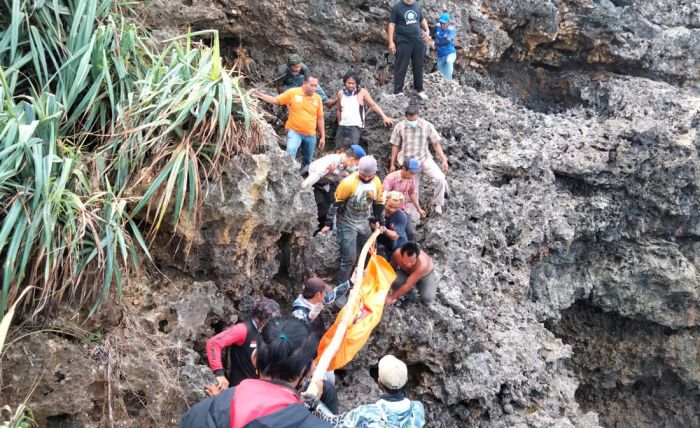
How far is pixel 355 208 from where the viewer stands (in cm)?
662

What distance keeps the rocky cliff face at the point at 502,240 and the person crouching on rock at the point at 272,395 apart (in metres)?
2.21

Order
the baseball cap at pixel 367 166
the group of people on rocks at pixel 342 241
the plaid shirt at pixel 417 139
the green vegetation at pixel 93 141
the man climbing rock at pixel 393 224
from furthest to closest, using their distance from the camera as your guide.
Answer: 1. the plaid shirt at pixel 417 139
2. the man climbing rock at pixel 393 224
3. the baseball cap at pixel 367 166
4. the green vegetation at pixel 93 141
5. the group of people on rocks at pixel 342 241

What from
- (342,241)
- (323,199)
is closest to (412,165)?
(323,199)

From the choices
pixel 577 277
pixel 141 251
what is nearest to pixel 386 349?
pixel 141 251

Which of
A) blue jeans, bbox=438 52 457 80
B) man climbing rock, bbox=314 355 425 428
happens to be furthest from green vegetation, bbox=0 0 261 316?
blue jeans, bbox=438 52 457 80

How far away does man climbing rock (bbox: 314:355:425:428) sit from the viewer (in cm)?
394

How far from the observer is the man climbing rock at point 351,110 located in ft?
27.6

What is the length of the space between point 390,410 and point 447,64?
→ 6832 millimetres

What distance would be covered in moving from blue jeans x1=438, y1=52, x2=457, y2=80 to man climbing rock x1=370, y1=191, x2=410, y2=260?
354cm

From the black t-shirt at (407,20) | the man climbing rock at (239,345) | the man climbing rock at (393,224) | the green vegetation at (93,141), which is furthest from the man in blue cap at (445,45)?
the man climbing rock at (239,345)

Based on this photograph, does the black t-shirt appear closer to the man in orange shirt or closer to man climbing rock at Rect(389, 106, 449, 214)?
man climbing rock at Rect(389, 106, 449, 214)

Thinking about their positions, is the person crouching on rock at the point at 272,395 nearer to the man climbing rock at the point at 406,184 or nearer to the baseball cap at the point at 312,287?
the baseball cap at the point at 312,287

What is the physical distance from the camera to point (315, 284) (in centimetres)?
578

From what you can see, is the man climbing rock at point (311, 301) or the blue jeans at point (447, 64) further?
the blue jeans at point (447, 64)
